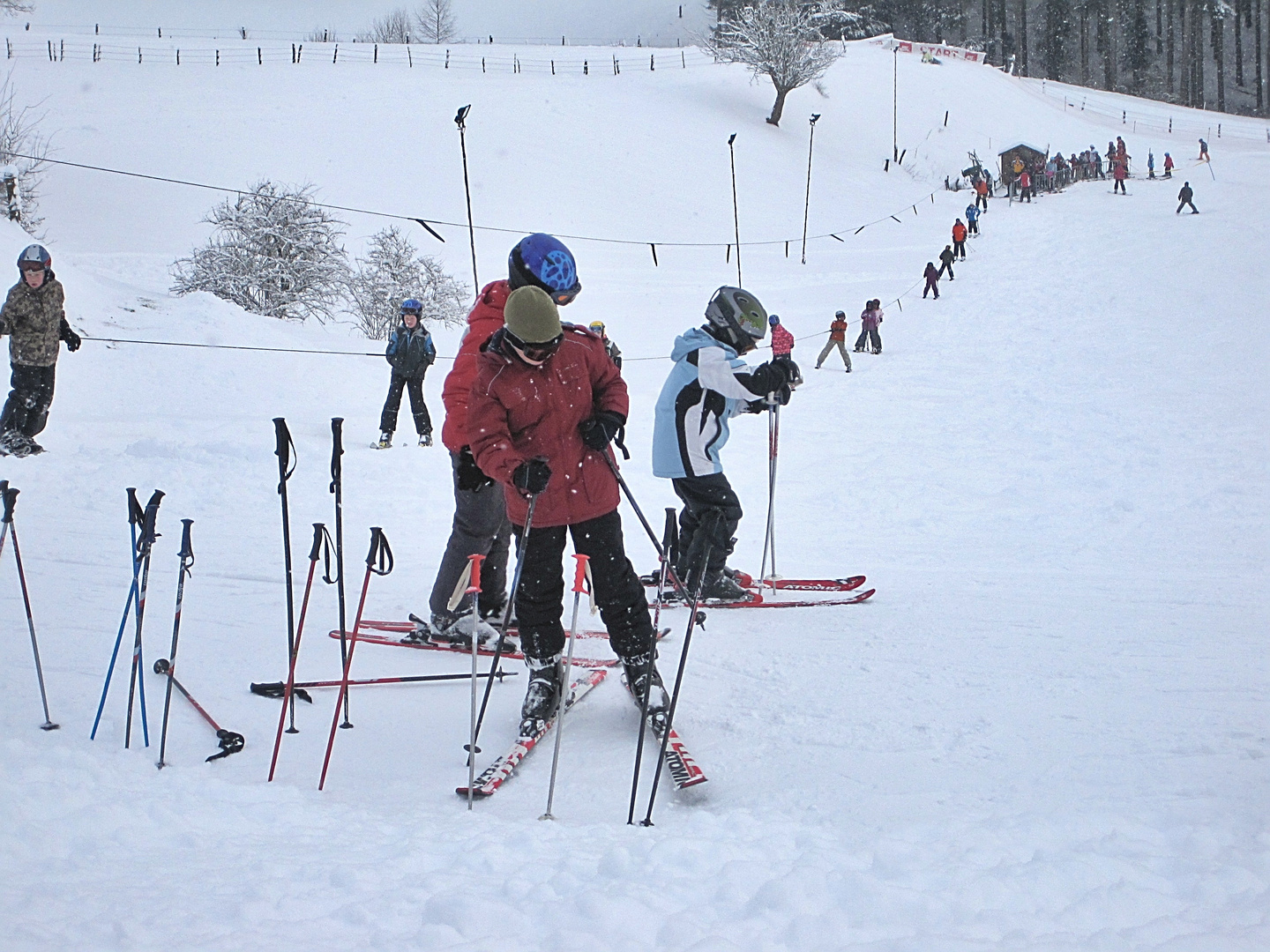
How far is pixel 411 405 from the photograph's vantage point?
9.17m

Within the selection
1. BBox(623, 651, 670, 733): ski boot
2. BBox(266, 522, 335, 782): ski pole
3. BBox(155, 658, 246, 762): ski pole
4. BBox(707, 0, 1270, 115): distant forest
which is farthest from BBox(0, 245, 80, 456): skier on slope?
BBox(707, 0, 1270, 115): distant forest

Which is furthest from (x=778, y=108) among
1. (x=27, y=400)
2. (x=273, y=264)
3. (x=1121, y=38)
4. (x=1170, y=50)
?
(x=1121, y=38)

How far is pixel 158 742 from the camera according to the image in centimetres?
321

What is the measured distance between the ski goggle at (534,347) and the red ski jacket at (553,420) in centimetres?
7

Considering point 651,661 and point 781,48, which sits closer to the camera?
point 651,661

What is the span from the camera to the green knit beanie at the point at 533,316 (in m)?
3.02

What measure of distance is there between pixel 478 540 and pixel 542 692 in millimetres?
932

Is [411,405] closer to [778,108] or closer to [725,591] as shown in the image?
[725,591]

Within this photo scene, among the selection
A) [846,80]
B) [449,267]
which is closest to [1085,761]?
[449,267]

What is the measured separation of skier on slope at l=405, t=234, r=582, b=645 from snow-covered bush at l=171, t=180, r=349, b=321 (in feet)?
54.3

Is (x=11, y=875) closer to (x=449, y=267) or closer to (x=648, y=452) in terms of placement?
(x=648, y=452)

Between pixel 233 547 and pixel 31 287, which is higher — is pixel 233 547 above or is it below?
below

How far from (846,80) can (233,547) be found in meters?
46.1

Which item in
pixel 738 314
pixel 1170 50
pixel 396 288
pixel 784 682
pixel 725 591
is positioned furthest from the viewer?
pixel 1170 50
